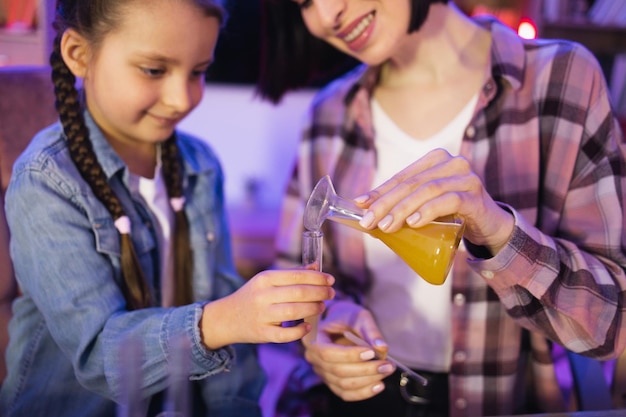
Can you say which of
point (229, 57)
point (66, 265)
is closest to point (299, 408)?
point (66, 265)

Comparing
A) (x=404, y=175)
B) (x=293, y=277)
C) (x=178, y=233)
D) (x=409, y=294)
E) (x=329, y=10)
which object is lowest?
(x=409, y=294)

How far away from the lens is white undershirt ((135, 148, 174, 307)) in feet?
4.04

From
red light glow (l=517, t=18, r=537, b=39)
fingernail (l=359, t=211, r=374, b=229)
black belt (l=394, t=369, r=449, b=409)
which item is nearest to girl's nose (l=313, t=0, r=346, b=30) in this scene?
fingernail (l=359, t=211, r=374, b=229)

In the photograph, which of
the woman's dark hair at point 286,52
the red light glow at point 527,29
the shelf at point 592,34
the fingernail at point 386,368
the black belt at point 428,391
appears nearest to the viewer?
the fingernail at point 386,368

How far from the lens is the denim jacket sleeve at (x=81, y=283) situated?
3.06ft

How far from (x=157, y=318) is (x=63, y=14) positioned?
0.64 meters

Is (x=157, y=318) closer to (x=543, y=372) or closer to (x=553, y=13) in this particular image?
(x=543, y=372)

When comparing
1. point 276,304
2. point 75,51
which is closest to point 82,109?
point 75,51

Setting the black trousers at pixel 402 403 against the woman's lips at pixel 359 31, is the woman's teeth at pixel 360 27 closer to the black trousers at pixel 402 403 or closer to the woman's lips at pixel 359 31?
the woman's lips at pixel 359 31

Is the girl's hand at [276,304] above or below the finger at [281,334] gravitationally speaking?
above

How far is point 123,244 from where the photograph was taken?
110cm

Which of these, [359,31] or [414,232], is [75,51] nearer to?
→ [359,31]

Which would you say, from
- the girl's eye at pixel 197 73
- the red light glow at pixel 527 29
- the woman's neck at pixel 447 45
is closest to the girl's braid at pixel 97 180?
the girl's eye at pixel 197 73

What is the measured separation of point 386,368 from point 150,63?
2.22 ft
